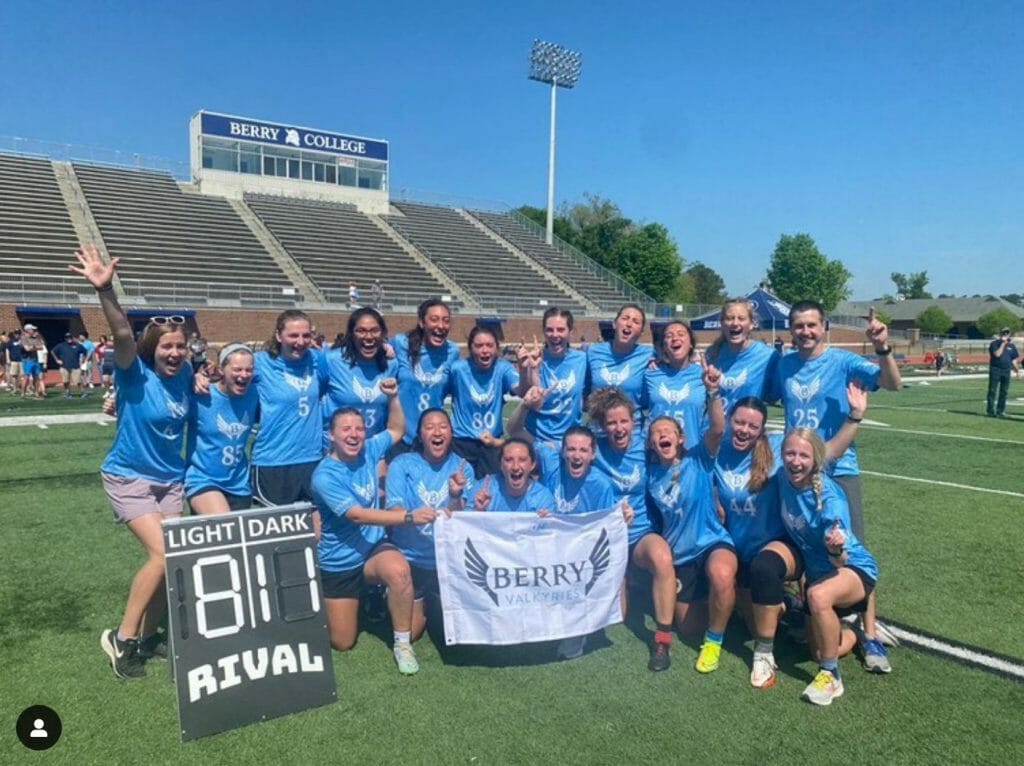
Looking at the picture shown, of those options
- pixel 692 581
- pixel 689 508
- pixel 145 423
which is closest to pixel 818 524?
pixel 689 508

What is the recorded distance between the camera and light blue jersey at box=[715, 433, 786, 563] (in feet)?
14.7

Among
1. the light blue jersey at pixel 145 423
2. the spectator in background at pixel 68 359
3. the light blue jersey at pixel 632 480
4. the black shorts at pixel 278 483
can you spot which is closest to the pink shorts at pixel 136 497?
the light blue jersey at pixel 145 423

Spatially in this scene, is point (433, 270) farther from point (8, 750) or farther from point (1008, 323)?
point (1008, 323)

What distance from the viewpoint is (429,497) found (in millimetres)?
4734

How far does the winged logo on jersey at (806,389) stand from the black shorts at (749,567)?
954 millimetres

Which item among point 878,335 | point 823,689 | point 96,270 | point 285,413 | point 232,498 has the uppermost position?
point 96,270

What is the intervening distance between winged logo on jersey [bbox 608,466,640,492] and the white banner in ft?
0.90

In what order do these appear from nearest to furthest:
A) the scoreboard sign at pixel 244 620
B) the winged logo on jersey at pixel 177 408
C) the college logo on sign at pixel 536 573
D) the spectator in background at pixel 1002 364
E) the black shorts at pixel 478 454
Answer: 1. the scoreboard sign at pixel 244 620
2. the winged logo on jersey at pixel 177 408
3. the college logo on sign at pixel 536 573
4. the black shorts at pixel 478 454
5. the spectator in background at pixel 1002 364

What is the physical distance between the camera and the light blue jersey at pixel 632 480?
4.84m

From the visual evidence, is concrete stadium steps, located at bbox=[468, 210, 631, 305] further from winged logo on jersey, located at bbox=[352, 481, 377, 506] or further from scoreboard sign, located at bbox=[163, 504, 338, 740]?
scoreboard sign, located at bbox=[163, 504, 338, 740]

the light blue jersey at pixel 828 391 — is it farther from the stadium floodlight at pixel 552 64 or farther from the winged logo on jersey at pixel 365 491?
the stadium floodlight at pixel 552 64

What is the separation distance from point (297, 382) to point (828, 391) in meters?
3.27

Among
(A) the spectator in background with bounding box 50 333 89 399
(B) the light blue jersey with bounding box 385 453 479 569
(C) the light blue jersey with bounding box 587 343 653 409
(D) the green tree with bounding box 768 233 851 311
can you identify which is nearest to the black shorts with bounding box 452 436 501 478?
(B) the light blue jersey with bounding box 385 453 479 569

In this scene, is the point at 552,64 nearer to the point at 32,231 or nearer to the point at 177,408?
the point at 32,231
